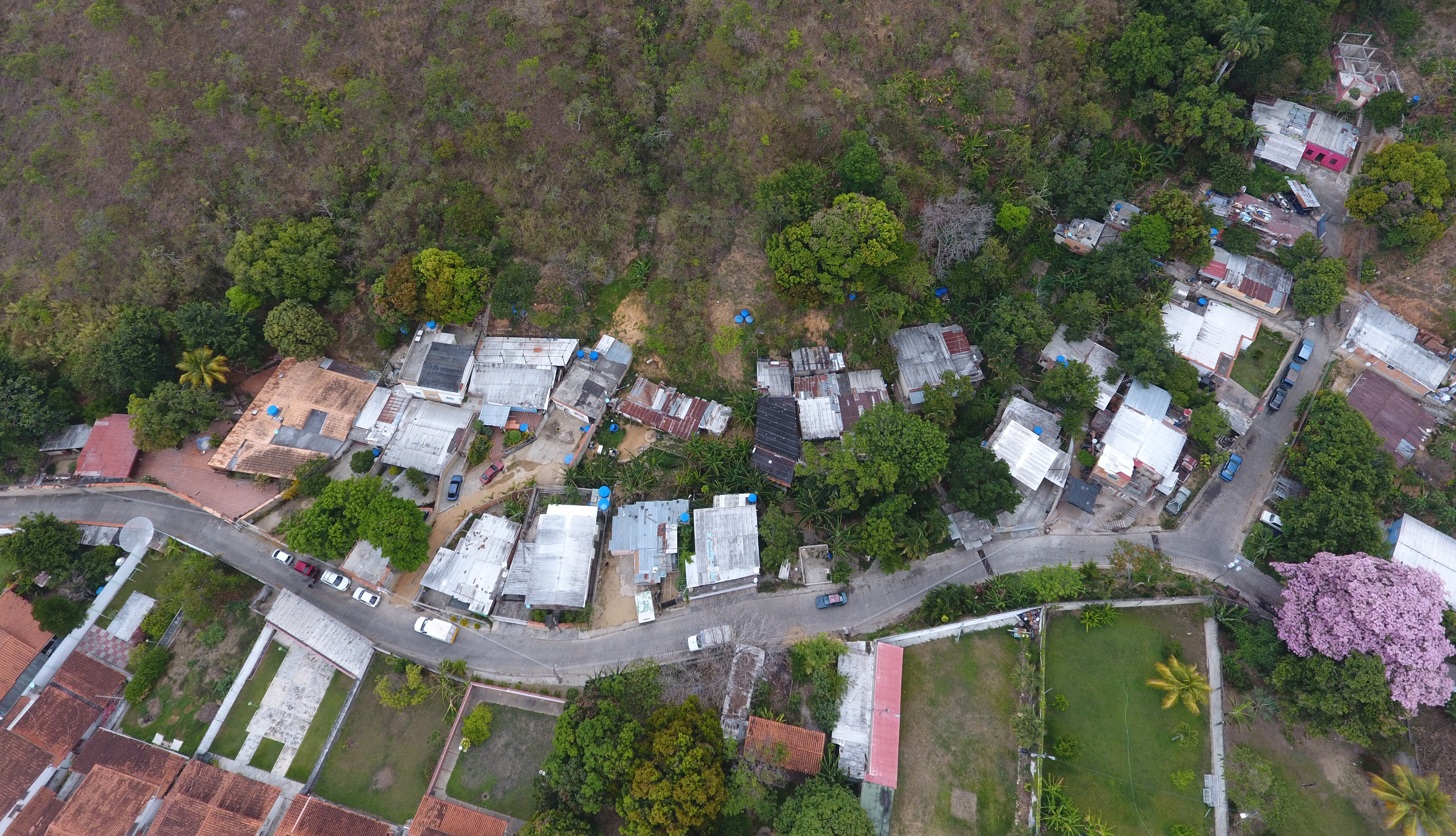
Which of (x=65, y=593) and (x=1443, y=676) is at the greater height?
(x=1443, y=676)

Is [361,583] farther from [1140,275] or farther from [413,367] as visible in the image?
[1140,275]

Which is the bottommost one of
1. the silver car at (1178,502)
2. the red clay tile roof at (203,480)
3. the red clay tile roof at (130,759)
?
the red clay tile roof at (130,759)

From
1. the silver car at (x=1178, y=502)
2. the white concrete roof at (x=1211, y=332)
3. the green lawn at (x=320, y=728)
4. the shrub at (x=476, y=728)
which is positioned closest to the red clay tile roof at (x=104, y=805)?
the green lawn at (x=320, y=728)

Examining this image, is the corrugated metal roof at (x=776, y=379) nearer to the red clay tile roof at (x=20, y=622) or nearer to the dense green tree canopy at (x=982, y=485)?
the dense green tree canopy at (x=982, y=485)

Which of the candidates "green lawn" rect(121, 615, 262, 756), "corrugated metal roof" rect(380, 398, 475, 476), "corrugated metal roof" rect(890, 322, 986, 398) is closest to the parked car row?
"green lawn" rect(121, 615, 262, 756)

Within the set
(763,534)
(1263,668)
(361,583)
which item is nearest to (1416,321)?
(1263,668)

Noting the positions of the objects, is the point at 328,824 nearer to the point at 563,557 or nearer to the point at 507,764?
the point at 507,764

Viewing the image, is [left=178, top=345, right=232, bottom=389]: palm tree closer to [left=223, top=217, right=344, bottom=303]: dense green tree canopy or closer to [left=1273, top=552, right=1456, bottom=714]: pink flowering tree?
[left=223, top=217, right=344, bottom=303]: dense green tree canopy
